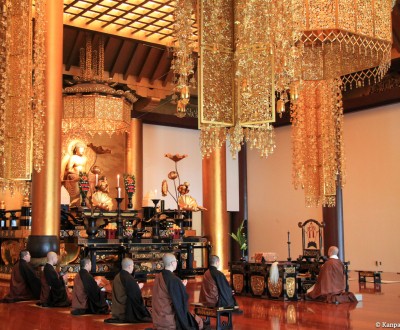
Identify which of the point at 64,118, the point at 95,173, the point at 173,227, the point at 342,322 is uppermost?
the point at 64,118

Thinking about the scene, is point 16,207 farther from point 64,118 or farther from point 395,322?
point 395,322

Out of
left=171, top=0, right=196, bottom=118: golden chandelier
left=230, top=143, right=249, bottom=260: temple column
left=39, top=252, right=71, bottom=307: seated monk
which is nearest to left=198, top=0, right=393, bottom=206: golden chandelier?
left=171, top=0, right=196, bottom=118: golden chandelier

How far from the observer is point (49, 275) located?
661 cm

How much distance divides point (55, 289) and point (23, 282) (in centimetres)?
65

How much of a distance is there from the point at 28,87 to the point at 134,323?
242 cm

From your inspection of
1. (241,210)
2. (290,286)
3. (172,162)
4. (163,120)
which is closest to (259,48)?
(290,286)

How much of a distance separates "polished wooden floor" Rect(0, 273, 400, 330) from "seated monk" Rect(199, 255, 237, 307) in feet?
0.66

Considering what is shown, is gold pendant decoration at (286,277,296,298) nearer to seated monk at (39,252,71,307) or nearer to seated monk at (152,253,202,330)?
seated monk at (39,252,71,307)

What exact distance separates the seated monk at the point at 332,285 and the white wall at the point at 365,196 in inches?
180

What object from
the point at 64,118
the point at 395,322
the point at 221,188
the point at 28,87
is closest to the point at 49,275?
the point at 28,87

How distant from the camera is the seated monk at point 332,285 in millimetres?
7172

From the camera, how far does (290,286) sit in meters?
7.45

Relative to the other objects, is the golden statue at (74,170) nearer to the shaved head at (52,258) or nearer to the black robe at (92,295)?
the shaved head at (52,258)

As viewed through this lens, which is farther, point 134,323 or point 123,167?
point 123,167
